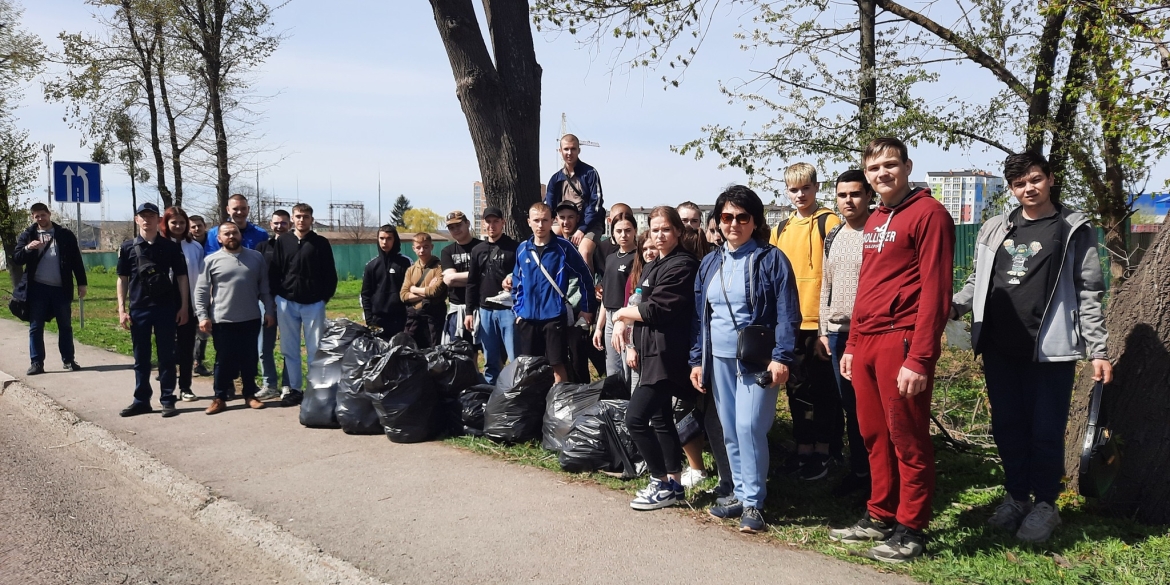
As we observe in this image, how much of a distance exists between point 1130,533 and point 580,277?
387cm

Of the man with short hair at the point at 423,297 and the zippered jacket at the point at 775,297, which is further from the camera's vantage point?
the man with short hair at the point at 423,297

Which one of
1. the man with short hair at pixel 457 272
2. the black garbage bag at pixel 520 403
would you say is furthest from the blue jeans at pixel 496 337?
the black garbage bag at pixel 520 403

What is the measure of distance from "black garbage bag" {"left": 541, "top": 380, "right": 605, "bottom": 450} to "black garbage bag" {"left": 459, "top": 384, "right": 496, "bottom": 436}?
2.07 ft

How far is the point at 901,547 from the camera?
389cm

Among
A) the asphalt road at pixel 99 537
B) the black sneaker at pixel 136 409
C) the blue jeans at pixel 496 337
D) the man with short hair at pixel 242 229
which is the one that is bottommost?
the asphalt road at pixel 99 537

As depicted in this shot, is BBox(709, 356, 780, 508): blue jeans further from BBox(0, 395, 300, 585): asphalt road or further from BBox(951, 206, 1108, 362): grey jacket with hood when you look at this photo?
BBox(0, 395, 300, 585): asphalt road

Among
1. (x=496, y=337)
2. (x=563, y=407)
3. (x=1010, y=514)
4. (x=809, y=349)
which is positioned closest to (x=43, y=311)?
(x=496, y=337)

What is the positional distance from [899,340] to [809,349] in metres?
1.46

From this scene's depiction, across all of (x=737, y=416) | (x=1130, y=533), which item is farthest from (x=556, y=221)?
(x=1130, y=533)

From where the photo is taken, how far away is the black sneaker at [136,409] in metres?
7.63

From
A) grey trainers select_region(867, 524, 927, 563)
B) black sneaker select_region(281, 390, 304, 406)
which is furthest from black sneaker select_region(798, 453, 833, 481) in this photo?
black sneaker select_region(281, 390, 304, 406)

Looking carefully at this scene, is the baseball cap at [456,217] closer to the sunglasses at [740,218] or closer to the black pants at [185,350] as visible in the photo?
the black pants at [185,350]

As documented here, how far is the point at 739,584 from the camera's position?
145 inches

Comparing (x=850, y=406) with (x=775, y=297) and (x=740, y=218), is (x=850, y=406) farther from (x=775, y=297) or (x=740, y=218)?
(x=740, y=218)
